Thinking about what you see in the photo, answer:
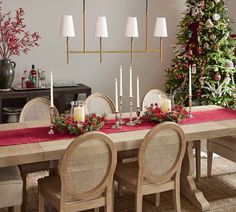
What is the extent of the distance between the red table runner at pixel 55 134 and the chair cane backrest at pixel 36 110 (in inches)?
20.1

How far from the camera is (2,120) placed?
4.99m

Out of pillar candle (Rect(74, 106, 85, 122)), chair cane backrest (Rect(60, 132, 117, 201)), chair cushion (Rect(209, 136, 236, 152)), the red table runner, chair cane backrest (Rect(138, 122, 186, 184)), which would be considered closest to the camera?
chair cane backrest (Rect(60, 132, 117, 201))

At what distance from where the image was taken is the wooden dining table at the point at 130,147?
265cm

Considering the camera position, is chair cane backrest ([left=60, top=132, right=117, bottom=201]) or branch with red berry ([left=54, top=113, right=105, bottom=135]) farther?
branch with red berry ([left=54, top=113, right=105, bottom=135])

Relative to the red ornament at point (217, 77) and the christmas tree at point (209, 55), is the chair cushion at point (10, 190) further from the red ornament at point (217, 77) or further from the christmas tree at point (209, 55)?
the red ornament at point (217, 77)

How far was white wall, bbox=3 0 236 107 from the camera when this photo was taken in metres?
5.39

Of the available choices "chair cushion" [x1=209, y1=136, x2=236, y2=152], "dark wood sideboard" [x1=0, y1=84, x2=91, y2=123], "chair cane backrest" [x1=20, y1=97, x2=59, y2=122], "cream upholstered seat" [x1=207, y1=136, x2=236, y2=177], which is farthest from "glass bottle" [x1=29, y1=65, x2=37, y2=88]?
"chair cushion" [x1=209, y1=136, x2=236, y2=152]

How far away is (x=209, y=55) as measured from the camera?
534cm

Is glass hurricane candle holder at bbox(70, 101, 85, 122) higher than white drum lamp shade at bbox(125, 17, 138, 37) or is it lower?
lower

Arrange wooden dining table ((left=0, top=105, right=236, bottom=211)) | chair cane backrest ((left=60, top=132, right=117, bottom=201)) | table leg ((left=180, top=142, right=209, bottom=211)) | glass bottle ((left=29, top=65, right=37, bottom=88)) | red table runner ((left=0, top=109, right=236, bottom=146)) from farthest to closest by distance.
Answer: glass bottle ((left=29, top=65, right=37, bottom=88)) → table leg ((left=180, top=142, right=209, bottom=211)) → red table runner ((left=0, top=109, right=236, bottom=146)) → wooden dining table ((left=0, top=105, right=236, bottom=211)) → chair cane backrest ((left=60, top=132, right=117, bottom=201))

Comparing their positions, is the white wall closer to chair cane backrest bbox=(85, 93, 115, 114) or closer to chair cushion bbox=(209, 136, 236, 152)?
chair cane backrest bbox=(85, 93, 115, 114)

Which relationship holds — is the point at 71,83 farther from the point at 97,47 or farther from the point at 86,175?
the point at 86,175

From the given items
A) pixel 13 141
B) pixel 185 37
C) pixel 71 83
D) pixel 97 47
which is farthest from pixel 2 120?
pixel 185 37

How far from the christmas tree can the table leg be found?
182 cm
